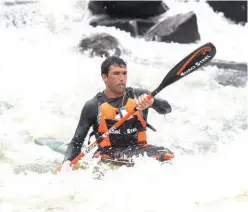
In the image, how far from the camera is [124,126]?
12.8 ft

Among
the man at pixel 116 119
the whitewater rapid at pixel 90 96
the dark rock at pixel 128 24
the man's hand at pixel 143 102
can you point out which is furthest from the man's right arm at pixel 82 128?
the dark rock at pixel 128 24

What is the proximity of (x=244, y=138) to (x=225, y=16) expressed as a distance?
8589 mm

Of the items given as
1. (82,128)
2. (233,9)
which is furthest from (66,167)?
(233,9)

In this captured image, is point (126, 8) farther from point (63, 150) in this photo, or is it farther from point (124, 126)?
point (124, 126)

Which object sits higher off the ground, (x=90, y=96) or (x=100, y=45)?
(x=100, y=45)

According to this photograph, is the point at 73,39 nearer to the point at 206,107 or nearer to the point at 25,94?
the point at 25,94

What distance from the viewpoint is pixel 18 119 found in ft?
20.8

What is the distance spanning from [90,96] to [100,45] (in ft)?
7.36

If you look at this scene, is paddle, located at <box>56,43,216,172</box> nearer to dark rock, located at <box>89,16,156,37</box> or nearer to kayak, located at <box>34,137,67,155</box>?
kayak, located at <box>34,137,67,155</box>

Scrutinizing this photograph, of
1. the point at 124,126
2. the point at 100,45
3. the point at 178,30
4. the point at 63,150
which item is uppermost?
the point at 178,30

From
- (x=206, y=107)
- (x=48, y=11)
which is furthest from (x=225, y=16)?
(x=206, y=107)

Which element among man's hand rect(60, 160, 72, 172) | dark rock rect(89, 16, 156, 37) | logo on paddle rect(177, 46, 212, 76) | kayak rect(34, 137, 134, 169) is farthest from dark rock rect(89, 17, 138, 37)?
man's hand rect(60, 160, 72, 172)

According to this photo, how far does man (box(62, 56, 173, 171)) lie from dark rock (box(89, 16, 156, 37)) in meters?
7.86

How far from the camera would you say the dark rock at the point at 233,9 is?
13289 millimetres
